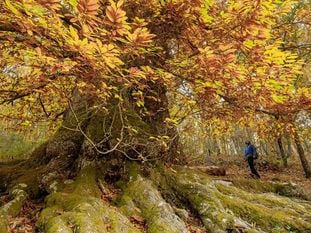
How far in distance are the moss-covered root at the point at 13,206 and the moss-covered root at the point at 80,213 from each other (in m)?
0.43

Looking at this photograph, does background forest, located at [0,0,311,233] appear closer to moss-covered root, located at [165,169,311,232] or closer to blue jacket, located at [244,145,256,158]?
moss-covered root, located at [165,169,311,232]

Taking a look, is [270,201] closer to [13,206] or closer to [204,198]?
[204,198]

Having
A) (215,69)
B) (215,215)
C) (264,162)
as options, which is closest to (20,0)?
(215,69)

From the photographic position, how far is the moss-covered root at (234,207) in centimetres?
528

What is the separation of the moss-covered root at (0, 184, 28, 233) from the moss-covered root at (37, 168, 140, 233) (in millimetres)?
432

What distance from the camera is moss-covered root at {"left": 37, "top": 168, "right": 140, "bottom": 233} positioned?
3.89 m

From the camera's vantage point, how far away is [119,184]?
222 inches

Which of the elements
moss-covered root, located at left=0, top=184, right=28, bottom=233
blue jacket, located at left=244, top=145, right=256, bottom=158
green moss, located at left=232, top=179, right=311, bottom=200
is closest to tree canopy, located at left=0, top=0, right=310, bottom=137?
moss-covered root, located at left=0, top=184, right=28, bottom=233

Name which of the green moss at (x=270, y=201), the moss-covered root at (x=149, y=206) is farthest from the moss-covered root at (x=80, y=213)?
the green moss at (x=270, y=201)

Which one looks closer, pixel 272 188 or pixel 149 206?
pixel 149 206

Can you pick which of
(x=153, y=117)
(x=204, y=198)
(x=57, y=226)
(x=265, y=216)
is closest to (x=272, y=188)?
(x=265, y=216)

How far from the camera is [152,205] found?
511cm

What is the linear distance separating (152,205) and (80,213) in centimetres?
137

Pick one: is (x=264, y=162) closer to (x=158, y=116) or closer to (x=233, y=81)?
(x=158, y=116)
